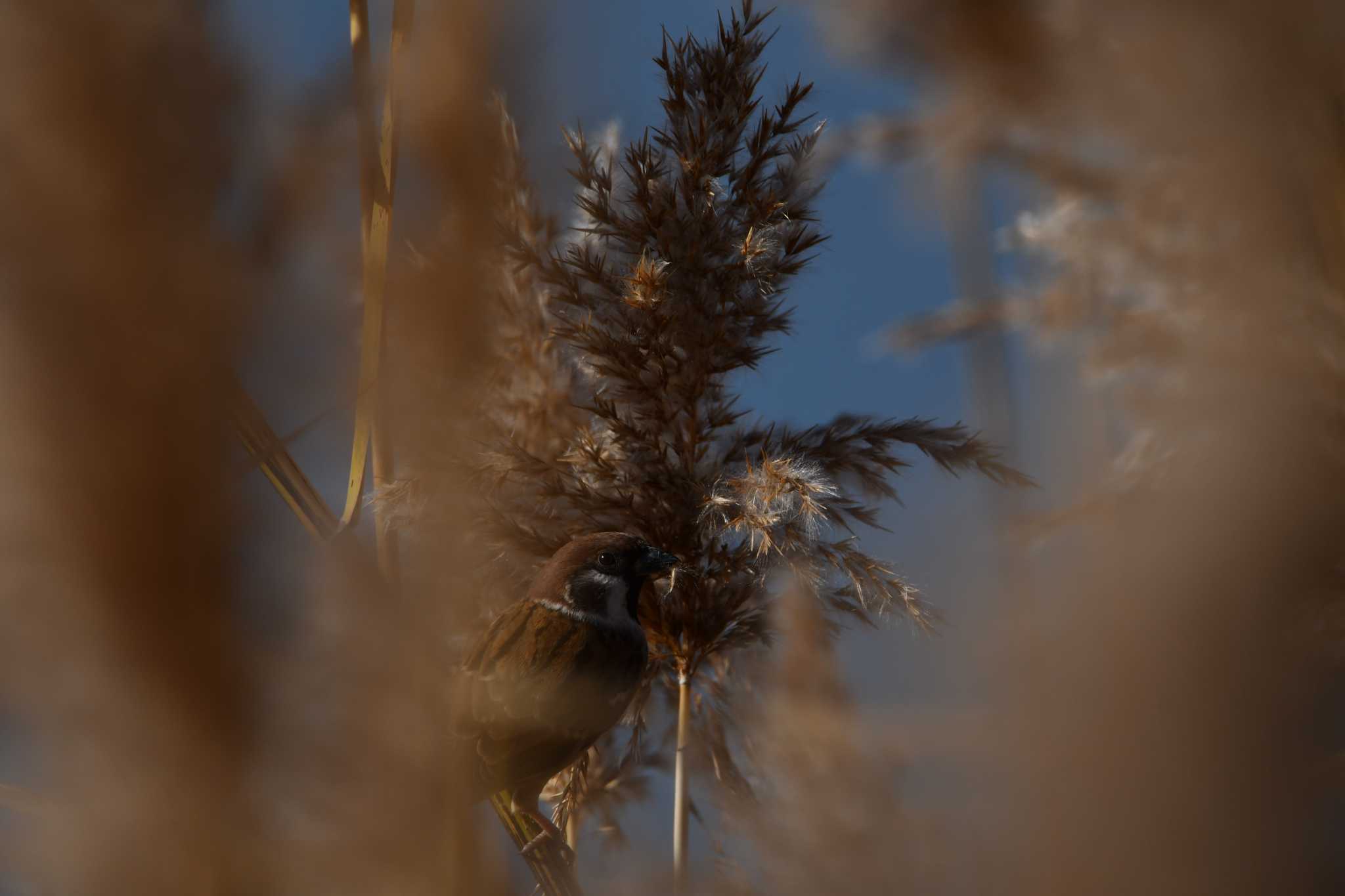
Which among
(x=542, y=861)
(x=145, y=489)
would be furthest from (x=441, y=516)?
(x=542, y=861)

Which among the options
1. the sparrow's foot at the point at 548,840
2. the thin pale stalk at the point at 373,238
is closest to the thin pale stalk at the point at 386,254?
the thin pale stalk at the point at 373,238

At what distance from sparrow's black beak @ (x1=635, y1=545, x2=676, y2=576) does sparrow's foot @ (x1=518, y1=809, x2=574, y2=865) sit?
0.72 ft

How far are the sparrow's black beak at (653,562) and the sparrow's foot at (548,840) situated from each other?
0.72 ft

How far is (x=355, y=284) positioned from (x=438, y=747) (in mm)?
208

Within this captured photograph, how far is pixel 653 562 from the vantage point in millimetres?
922

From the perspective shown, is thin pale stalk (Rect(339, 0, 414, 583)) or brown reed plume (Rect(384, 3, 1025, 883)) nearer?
thin pale stalk (Rect(339, 0, 414, 583))

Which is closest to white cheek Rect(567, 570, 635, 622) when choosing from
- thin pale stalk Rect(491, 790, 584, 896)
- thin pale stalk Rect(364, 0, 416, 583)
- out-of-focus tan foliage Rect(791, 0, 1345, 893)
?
thin pale stalk Rect(491, 790, 584, 896)

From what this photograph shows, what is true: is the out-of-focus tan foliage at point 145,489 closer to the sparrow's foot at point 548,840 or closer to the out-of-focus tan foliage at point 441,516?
the out-of-focus tan foliage at point 441,516

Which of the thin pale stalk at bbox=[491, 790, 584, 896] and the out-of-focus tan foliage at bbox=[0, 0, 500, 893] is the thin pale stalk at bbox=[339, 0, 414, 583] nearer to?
the out-of-focus tan foliage at bbox=[0, 0, 500, 893]

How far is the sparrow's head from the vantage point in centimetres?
91

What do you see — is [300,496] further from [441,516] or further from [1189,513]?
[1189,513]

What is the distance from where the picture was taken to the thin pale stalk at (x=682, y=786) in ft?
2.84

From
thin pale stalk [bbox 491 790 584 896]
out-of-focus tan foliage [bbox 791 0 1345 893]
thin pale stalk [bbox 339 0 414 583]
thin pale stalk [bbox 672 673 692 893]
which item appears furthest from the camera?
thin pale stalk [bbox 672 673 692 893]

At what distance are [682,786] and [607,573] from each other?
0.19m
